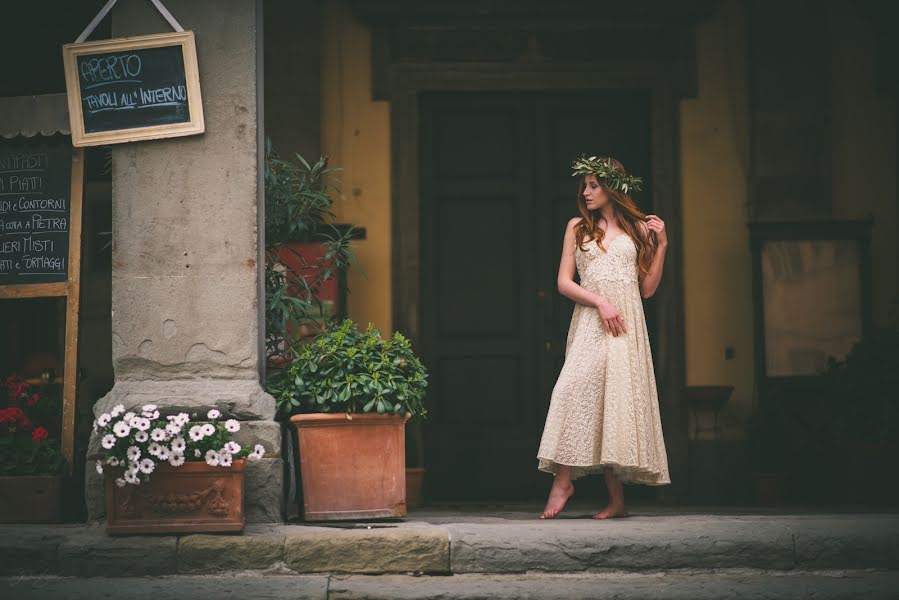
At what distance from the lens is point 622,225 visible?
18.9 feet

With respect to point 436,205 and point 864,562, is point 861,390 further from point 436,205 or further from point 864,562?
point 436,205

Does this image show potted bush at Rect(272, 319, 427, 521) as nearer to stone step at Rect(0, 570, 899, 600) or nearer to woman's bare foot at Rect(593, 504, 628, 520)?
stone step at Rect(0, 570, 899, 600)

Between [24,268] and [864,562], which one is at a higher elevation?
[24,268]

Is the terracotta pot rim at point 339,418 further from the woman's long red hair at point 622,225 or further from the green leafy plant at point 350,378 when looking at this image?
the woman's long red hair at point 622,225

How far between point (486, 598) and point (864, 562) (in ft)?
5.69

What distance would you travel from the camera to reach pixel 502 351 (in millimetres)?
7656

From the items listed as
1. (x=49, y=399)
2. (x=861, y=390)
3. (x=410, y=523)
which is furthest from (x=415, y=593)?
(x=861, y=390)

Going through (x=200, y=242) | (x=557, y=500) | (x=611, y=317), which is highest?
(x=200, y=242)

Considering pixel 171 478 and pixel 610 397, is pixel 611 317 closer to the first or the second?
pixel 610 397

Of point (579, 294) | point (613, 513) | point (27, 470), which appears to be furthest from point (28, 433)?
point (613, 513)

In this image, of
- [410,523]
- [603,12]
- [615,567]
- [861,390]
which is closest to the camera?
[615,567]

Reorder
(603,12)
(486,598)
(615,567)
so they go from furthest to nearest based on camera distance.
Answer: (603,12) < (615,567) < (486,598)

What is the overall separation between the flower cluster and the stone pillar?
0.28 m

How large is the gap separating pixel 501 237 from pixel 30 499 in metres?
3.61
